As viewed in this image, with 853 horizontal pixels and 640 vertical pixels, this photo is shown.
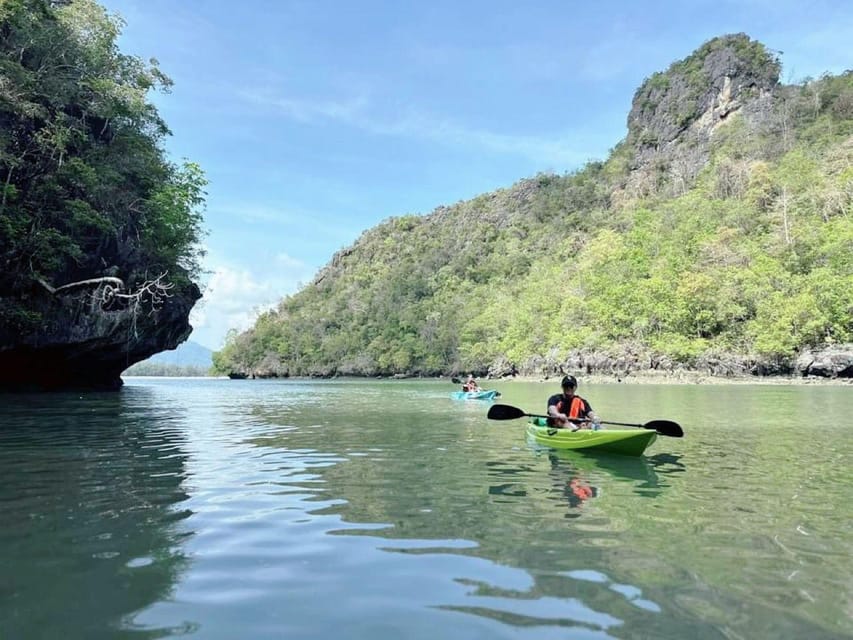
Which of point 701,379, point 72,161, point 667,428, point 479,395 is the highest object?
point 72,161

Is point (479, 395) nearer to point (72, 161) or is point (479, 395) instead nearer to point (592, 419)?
point (592, 419)

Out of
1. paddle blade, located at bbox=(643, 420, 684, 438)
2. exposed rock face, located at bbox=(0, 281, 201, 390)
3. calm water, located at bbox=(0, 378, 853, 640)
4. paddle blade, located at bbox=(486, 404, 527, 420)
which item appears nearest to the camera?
calm water, located at bbox=(0, 378, 853, 640)

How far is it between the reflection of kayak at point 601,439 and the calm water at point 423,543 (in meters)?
0.23

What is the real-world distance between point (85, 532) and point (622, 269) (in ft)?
258

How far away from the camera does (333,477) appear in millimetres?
9117

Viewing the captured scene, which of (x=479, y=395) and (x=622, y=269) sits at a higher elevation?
(x=622, y=269)

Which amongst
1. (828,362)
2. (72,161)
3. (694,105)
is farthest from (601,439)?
(694,105)

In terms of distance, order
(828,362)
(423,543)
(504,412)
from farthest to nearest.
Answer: (828,362), (504,412), (423,543)

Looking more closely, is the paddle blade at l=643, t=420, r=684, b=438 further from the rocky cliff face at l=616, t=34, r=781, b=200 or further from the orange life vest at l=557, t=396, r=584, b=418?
the rocky cliff face at l=616, t=34, r=781, b=200

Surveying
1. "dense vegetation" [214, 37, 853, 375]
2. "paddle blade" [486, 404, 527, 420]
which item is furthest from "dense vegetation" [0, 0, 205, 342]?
"dense vegetation" [214, 37, 853, 375]

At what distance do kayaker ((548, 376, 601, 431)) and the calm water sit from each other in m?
0.84

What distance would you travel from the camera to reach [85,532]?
19.8 feet

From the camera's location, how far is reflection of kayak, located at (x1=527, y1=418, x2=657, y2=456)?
10.3m

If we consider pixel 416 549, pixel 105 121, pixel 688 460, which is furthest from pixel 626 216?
pixel 416 549
